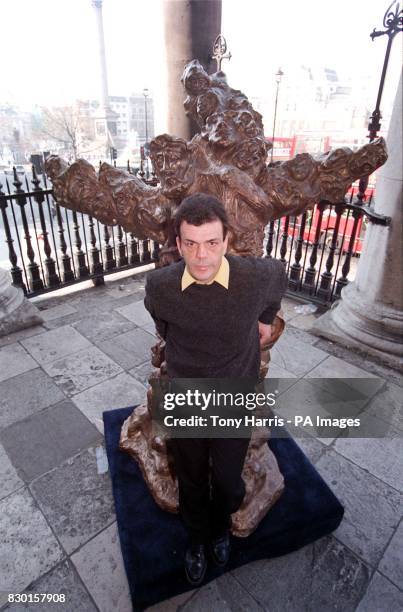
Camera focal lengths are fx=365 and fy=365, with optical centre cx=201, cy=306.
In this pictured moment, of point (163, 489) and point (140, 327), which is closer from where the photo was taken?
point (163, 489)

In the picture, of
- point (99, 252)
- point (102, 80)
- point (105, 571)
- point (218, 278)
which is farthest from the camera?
point (102, 80)

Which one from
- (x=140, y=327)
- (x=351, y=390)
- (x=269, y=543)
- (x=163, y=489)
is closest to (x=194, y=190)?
(x=163, y=489)

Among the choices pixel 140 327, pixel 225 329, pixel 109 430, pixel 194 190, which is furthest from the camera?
pixel 140 327

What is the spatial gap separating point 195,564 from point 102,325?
3060 mm

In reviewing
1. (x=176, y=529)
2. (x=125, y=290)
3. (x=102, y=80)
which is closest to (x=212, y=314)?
(x=176, y=529)

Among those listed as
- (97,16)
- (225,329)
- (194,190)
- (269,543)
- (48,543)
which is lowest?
(48,543)

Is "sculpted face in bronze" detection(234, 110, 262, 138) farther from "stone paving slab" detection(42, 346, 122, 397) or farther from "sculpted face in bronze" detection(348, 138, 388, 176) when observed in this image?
"stone paving slab" detection(42, 346, 122, 397)

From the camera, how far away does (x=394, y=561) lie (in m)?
2.00

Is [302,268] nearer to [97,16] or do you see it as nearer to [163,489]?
[163,489]

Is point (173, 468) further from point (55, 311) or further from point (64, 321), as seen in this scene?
point (55, 311)

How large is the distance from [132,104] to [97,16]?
31.5m

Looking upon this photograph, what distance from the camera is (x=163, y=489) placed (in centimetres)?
212

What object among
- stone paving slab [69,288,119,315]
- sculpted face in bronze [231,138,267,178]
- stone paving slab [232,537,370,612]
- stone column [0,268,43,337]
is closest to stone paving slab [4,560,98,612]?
stone paving slab [232,537,370,612]

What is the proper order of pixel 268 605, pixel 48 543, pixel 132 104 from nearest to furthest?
pixel 268 605, pixel 48 543, pixel 132 104
